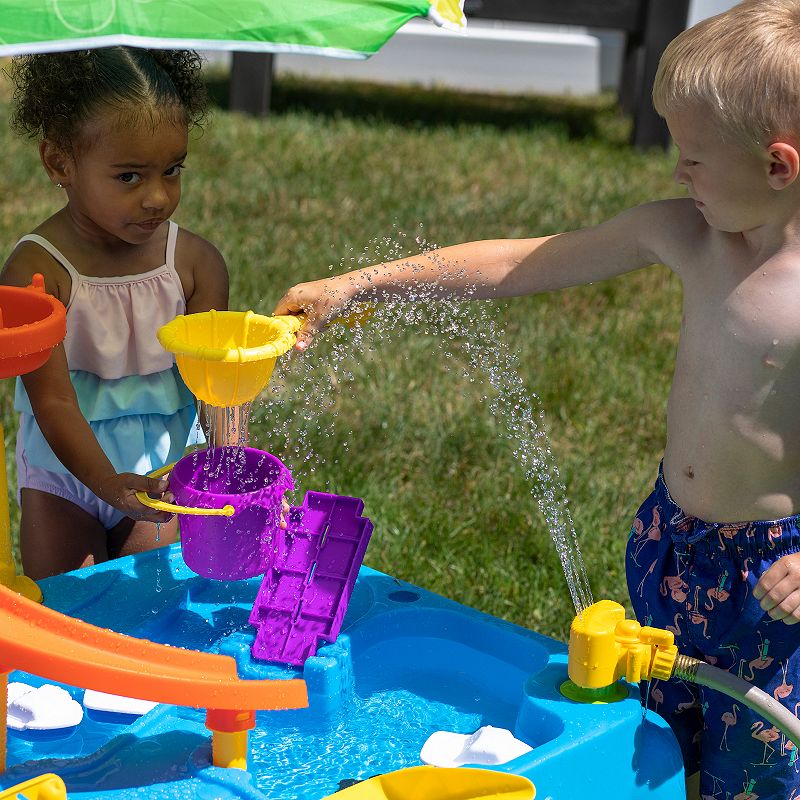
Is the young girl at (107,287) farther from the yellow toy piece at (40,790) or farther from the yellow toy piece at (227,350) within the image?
the yellow toy piece at (40,790)

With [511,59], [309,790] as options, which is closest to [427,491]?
[309,790]

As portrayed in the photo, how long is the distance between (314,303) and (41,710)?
711 millimetres

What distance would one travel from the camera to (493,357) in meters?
3.79

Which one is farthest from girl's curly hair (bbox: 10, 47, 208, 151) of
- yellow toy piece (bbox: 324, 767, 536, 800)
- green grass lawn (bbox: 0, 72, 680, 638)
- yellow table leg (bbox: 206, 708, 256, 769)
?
yellow toy piece (bbox: 324, 767, 536, 800)

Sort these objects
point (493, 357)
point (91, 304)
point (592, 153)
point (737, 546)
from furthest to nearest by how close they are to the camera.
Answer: point (592, 153)
point (493, 357)
point (91, 304)
point (737, 546)

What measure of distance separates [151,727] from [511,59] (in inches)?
283

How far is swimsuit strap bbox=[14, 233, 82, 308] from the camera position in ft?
6.72

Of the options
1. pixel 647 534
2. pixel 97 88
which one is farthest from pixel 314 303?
pixel 647 534

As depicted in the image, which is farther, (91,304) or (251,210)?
(251,210)

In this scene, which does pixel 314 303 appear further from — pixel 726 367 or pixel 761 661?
pixel 761 661

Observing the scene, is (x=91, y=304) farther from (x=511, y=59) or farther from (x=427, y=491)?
(x=511, y=59)

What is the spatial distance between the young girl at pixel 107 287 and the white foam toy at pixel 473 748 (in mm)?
521

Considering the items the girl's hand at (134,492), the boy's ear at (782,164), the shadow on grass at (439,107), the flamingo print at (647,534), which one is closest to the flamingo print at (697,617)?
the flamingo print at (647,534)

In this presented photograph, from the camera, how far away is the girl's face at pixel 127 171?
196 centimetres
